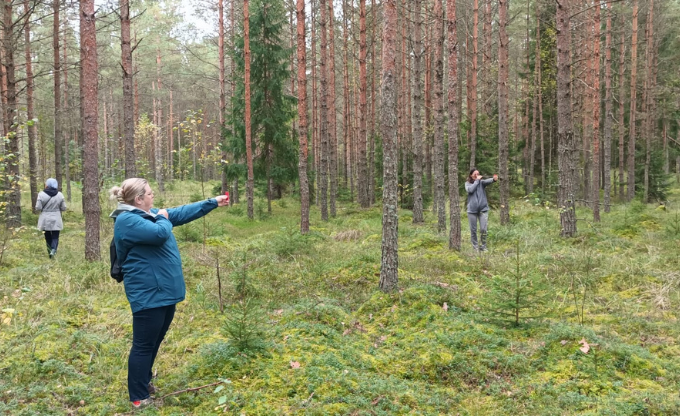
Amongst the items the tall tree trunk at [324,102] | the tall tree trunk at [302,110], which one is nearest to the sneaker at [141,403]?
the tall tree trunk at [302,110]

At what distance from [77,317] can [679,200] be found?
28122mm

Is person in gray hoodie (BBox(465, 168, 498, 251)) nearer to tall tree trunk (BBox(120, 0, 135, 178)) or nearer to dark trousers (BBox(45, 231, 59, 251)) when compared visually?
tall tree trunk (BBox(120, 0, 135, 178))

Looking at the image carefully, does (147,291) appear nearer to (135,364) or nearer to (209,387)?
(135,364)

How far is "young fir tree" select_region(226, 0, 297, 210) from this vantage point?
59.2 feet

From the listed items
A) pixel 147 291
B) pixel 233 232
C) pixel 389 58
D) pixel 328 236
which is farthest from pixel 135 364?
pixel 233 232

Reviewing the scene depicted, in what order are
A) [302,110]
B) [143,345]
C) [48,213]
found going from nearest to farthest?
[143,345]
[48,213]
[302,110]

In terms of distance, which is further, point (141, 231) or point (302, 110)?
point (302, 110)

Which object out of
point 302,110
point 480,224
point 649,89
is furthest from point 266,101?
point 649,89

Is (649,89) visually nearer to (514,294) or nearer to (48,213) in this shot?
(514,294)

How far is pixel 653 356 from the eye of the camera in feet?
14.2

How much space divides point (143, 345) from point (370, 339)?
8.90 feet

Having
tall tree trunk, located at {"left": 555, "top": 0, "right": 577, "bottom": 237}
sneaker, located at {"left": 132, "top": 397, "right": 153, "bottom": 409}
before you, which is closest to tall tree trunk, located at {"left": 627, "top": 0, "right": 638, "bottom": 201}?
tall tree trunk, located at {"left": 555, "top": 0, "right": 577, "bottom": 237}

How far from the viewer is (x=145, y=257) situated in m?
3.54

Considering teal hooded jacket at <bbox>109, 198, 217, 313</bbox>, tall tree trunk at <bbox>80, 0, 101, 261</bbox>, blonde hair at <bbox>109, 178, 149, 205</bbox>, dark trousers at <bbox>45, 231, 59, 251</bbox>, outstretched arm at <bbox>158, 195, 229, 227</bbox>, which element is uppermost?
tall tree trunk at <bbox>80, 0, 101, 261</bbox>
